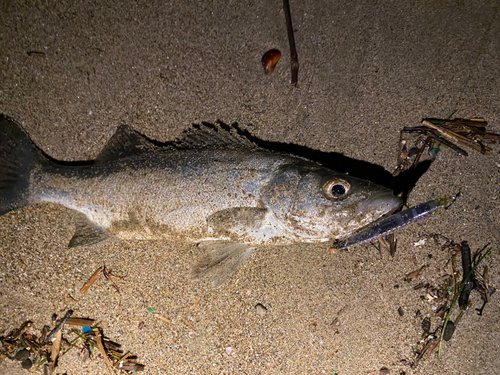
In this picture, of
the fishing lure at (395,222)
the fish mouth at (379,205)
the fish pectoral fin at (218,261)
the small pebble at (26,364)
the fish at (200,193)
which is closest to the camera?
the fish mouth at (379,205)

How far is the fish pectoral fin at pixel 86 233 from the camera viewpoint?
108 inches

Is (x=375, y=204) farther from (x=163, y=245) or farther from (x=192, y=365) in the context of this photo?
(x=192, y=365)

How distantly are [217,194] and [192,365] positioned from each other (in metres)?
1.74

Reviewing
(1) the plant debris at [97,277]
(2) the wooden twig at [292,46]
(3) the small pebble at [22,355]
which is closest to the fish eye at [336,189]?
(2) the wooden twig at [292,46]

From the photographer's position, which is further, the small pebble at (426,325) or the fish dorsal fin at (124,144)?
the small pebble at (426,325)

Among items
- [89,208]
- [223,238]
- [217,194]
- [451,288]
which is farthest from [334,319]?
[89,208]

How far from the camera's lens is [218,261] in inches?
108

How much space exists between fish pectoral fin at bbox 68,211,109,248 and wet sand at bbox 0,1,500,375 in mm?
234

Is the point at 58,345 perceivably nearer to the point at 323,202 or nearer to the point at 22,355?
the point at 22,355

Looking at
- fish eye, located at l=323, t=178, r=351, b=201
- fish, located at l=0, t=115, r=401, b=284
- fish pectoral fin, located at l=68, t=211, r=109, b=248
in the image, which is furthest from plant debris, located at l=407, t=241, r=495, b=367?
fish pectoral fin, located at l=68, t=211, r=109, b=248

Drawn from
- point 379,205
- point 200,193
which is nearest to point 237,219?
point 200,193

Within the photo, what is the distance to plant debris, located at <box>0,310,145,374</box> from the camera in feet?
9.39

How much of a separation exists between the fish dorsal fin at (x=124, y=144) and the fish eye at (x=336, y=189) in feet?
5.52

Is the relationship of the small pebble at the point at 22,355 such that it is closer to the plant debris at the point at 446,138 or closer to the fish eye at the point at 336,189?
the fish eye at the point at 336,189
